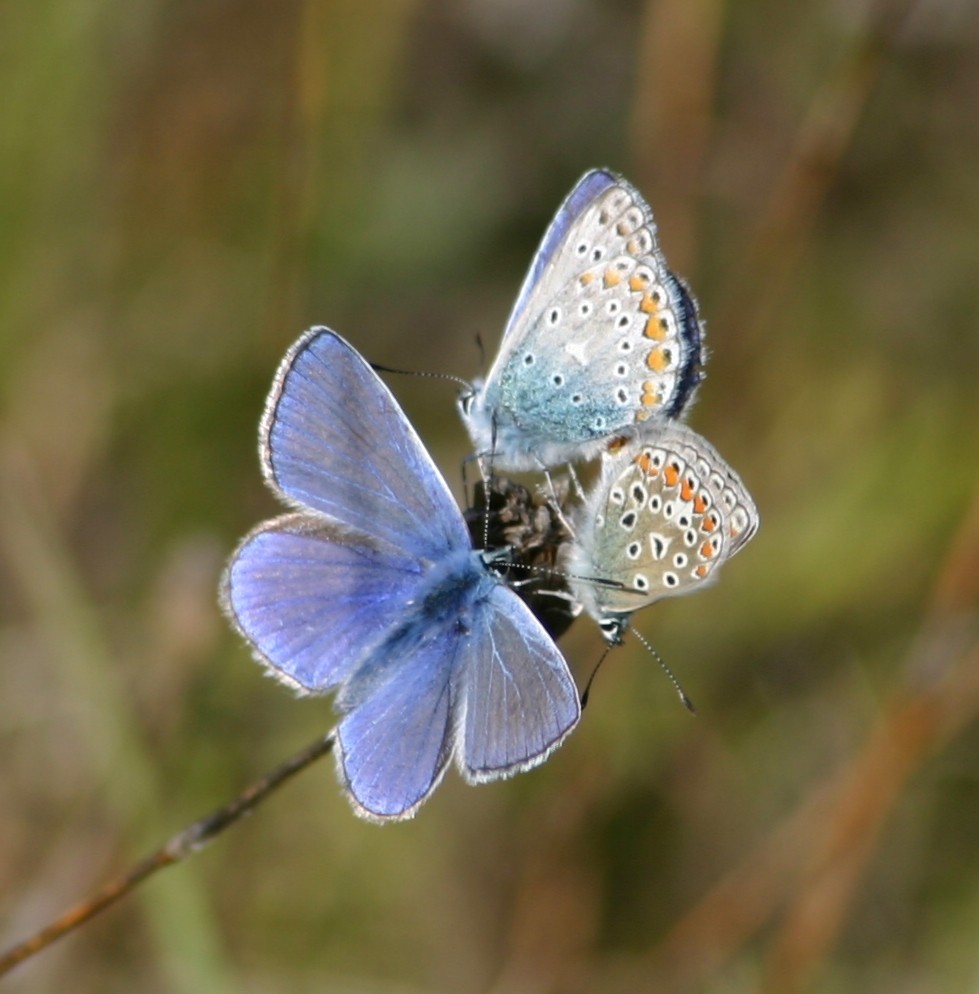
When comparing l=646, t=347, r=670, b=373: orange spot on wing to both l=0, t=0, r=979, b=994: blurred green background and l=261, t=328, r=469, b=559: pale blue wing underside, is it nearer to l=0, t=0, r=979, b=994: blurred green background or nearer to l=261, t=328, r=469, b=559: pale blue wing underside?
l=261, t=328, r=469, b=559: pale blue wing underside

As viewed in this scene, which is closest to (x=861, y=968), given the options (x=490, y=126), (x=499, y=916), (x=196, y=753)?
(x=499, y=916)

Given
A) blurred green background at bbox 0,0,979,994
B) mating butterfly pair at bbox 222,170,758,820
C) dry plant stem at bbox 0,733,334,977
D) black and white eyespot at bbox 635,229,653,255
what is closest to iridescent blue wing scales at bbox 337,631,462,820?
mating butterfly pair at bbox 222,170,758,820

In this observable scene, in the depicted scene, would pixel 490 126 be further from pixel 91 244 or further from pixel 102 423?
pixel 102 423

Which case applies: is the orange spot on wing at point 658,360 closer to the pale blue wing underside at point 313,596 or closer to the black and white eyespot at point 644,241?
the black and white eyespot at point 644,241

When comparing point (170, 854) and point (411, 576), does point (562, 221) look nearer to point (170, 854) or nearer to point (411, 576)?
point (411, 576)

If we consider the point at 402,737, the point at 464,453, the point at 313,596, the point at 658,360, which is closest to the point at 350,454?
the point at 313,596

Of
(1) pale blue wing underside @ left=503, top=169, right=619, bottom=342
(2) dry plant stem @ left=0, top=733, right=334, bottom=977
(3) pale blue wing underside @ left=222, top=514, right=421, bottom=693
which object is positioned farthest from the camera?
(1) pale blue wing underside @ left=503, top=169, right=619, bottom=342
